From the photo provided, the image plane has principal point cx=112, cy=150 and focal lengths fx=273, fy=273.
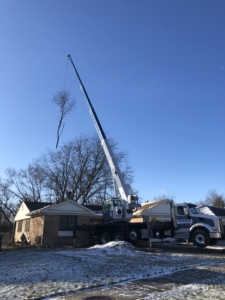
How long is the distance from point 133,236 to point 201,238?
473 cm

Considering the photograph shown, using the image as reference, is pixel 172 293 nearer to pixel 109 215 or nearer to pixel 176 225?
pixel 176 225

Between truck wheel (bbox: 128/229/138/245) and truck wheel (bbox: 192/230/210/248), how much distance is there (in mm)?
4044

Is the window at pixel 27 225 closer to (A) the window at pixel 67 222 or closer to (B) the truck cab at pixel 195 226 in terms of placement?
(A) the window at pixel 67 222

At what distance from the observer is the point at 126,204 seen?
19.3 meters

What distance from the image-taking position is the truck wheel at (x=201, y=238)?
1612 cm

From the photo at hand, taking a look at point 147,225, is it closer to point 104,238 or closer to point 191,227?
point 191,227

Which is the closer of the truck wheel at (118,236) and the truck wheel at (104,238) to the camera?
the truck wheel at (118,236)

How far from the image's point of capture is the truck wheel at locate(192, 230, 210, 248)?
1612 centimetres

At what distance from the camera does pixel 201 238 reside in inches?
643

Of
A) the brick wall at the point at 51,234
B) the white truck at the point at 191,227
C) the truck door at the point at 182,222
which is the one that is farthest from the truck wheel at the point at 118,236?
the brick wall at the point at 51,234

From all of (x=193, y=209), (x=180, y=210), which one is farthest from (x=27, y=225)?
(x=193, y=209)

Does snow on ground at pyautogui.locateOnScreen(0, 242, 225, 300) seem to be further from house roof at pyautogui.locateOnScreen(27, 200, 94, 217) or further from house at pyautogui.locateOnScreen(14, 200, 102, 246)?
house roof at pyautogui.locateOnScreen(27, 200, 94, 217)

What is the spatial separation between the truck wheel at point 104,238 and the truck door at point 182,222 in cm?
496

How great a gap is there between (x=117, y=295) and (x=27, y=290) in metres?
2.07
